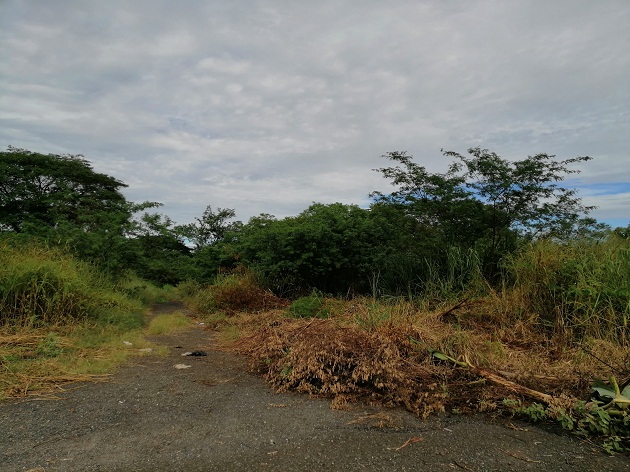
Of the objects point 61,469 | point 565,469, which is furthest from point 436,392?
point 61,469

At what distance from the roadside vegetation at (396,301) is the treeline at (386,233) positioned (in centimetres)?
3

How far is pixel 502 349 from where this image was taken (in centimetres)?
408

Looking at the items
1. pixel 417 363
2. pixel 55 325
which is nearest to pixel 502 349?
pixel 417 363

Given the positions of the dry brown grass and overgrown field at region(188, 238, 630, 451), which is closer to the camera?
overgrown field at region(188, 238, 630, 451)

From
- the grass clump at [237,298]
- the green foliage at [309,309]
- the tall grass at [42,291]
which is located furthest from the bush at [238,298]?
the tall grass at [42,291]

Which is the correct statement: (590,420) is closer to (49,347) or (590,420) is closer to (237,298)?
(49,347)

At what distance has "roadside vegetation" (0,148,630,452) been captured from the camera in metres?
3.33

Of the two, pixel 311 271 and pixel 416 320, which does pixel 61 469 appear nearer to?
pixel 416 320

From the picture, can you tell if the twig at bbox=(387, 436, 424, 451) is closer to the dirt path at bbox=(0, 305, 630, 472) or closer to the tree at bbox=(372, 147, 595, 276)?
the dirt path at bbox=(0, 305, 630, 472)

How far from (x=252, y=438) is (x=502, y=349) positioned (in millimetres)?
2732

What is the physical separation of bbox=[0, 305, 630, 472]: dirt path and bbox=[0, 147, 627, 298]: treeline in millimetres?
3554

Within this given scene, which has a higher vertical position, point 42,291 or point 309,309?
point 42,291

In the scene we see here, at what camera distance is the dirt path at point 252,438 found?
2.29 metres

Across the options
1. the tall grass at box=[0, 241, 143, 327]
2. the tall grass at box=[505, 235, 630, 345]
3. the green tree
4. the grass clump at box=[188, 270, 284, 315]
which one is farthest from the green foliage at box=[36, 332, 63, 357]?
the tall grass at box=[505, 235, 630, 345]
